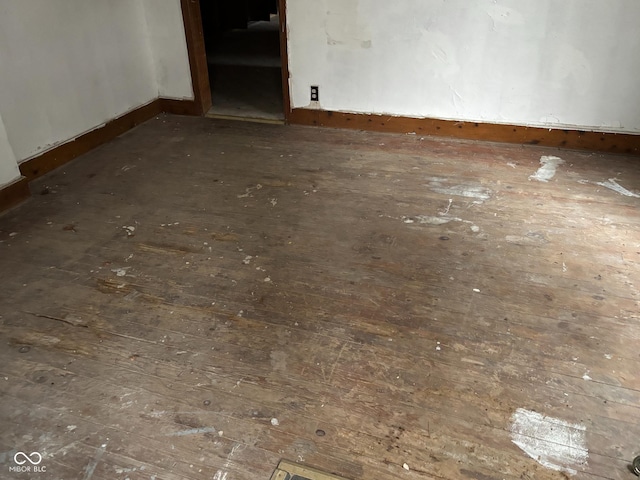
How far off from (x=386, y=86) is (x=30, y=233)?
2684 mm

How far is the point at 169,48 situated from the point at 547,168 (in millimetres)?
3224

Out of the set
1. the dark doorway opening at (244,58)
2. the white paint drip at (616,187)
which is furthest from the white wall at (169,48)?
the white paint drip at (616,187)

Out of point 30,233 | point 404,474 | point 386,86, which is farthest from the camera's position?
point 386,86

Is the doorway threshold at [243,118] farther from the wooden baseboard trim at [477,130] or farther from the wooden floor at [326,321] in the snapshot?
the wooden floor at [326,321]

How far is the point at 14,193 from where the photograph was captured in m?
2.95

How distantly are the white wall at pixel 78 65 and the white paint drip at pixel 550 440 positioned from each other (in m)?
3.00

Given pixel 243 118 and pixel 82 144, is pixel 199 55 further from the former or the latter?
pixel 82 144

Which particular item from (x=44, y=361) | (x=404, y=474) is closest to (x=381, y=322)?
(x=404, y=474)

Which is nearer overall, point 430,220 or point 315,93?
point 430,220

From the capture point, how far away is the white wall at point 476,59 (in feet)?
10.7

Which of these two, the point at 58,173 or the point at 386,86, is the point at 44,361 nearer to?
the point at 58,173

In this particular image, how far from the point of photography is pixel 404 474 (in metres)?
1.44

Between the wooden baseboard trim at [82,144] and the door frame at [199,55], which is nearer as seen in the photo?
the wooden baseboard trim at [82,144]

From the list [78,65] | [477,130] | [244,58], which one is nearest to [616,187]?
[477,130]
